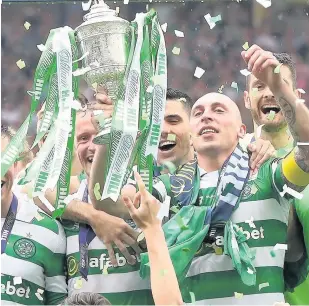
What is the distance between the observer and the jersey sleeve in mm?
2400

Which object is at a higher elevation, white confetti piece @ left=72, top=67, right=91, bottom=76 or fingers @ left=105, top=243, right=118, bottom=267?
white confetti piece @ left=72, top=67, right=91, bottom=76

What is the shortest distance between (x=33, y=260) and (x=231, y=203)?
1.92ft

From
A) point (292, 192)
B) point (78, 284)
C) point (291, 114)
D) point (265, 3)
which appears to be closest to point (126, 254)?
point (78, 284)

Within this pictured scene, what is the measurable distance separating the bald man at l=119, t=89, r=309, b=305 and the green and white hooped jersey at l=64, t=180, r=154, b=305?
13 centimetres

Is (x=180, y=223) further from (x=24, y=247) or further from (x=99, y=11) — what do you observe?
(x=99, y=11)

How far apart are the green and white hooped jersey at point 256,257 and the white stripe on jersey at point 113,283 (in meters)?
0.14

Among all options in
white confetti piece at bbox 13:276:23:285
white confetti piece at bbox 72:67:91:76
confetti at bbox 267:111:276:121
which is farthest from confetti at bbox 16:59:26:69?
confetti at bbox 267:111:276:121

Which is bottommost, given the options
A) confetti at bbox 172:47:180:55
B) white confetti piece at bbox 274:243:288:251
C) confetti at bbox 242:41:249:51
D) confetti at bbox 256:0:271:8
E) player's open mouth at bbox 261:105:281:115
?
white confetti piece at bbox 274:243:288:251

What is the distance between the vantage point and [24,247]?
241 cm

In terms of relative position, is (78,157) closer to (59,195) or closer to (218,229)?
(59,195)

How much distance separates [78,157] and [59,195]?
0.12 m

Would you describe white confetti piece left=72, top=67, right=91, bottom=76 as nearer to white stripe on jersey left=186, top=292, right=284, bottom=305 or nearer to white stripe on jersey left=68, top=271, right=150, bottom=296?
white stripe on jersey left=68, top=271, right=150, bottom=296

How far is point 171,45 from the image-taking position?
2.38 metres

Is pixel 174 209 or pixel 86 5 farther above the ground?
pixel 86 5
